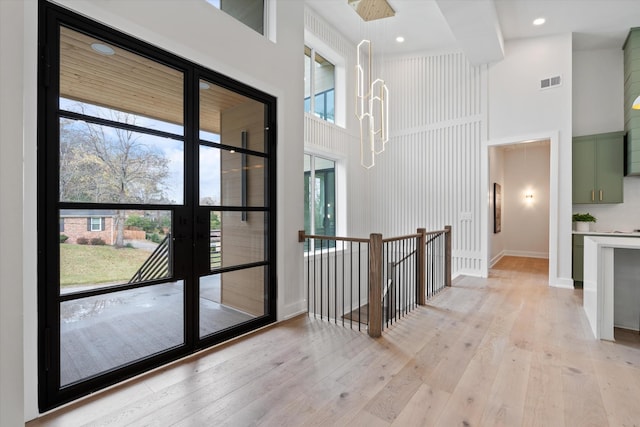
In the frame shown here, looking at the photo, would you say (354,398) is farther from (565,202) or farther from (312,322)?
(565,202)

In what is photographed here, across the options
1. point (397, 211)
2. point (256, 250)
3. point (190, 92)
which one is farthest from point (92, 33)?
point (397, 211)

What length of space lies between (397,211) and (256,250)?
4.36m

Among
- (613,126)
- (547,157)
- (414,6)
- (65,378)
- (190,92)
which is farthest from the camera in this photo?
(547,157)

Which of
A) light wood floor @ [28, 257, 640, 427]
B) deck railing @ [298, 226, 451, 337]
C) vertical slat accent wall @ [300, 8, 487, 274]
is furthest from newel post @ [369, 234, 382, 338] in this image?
vertical slat accent wall @ [300, 8, 487, 274]

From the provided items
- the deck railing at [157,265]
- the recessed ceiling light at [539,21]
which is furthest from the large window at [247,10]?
the recessed ceiling light at [539,21]

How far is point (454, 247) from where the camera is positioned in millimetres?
6160

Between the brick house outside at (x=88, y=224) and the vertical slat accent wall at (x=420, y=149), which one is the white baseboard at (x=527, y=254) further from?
the brick house outside at (x=88, y=224)

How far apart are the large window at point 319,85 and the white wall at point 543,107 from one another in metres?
3.06

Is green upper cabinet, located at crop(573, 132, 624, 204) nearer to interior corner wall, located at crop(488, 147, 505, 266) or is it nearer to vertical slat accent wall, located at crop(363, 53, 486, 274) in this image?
vertical slat accent wall, located at crop(363, 53, 486, 274)

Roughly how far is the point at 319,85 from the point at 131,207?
482 cm

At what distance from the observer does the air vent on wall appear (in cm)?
521

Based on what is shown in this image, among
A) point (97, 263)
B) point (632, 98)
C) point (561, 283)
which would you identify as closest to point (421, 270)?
point (561, 283)

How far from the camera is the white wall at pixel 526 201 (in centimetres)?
832

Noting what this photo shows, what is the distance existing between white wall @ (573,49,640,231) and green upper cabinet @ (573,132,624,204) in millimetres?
324
